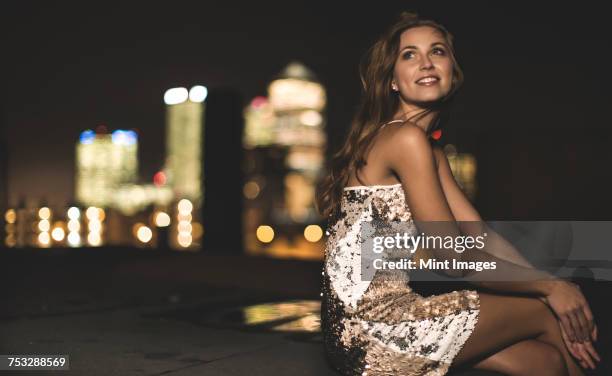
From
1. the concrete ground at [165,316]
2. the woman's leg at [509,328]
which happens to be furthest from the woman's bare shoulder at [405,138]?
the concrete ground at [165,316]

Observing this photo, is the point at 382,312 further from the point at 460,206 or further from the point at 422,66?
the point at 422,66

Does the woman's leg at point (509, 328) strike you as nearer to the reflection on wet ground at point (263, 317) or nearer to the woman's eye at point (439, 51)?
the woman's eye at point (439, 51)

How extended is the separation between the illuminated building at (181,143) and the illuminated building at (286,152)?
1430cm

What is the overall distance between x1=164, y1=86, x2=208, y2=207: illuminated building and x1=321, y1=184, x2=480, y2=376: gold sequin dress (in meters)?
135

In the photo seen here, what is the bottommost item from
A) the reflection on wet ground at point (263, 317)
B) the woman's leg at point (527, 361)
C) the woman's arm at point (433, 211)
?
the reflection on wet ground at point (263, 317)

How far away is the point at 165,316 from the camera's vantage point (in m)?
3.67

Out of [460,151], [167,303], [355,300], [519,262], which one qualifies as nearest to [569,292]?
[519,262]

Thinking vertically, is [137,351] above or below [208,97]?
below

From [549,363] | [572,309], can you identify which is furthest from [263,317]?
[572,309]

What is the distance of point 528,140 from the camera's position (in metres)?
44.1

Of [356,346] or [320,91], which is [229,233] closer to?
[356,346]

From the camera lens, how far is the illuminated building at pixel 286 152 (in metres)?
131

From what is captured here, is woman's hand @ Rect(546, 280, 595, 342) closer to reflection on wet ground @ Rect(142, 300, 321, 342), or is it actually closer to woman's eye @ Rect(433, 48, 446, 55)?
woman's eye @ Rect(433, 48, 446, 55)

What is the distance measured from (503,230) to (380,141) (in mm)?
604
